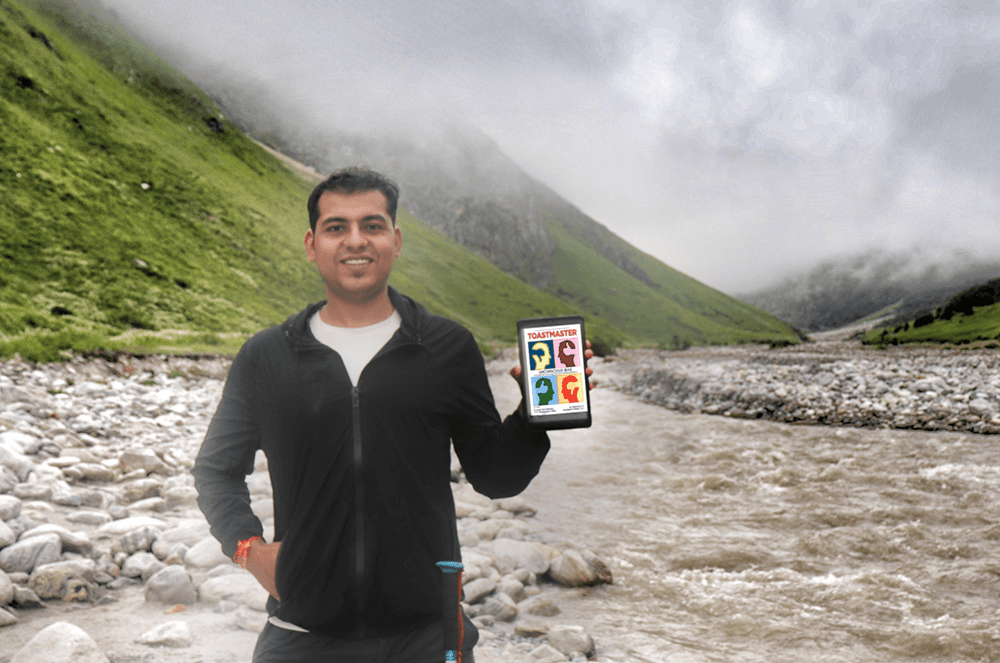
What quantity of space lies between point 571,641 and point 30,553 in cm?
566

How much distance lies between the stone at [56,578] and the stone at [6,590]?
0.76ft

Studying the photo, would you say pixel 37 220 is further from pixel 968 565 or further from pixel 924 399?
pixel 924 399

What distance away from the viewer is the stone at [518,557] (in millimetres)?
7945

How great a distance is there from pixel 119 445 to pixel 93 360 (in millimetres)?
9184

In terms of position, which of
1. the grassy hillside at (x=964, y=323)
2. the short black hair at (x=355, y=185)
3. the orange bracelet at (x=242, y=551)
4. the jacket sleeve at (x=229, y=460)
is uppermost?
the grassy hillside at (x=964, y=323)

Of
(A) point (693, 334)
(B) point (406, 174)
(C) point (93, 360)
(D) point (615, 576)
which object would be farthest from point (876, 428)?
(B) point (406, 174)

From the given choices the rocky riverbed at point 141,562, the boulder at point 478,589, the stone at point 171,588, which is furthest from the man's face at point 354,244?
the boulder at point 478,589

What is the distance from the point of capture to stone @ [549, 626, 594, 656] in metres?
5.94

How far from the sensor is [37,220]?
3112 centimetres

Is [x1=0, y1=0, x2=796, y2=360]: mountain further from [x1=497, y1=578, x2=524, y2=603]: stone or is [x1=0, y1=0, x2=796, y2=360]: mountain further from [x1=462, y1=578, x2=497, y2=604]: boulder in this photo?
[x1=497, y1=578, x2=524, y2=603]: stone

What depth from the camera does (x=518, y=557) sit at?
320 inches

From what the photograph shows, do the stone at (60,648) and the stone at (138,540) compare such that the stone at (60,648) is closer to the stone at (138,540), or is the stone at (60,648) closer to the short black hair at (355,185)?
the stone at (138,540)

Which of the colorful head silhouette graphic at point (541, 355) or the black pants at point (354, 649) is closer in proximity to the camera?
the black pants at point (354, 649)

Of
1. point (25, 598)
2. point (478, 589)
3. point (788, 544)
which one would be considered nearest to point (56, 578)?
point (25, 598)
